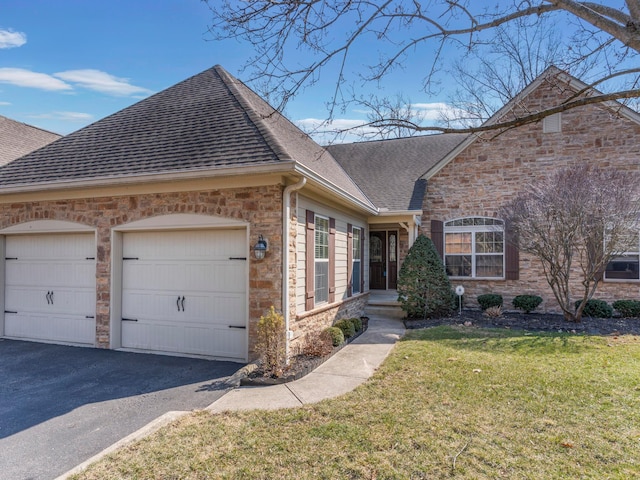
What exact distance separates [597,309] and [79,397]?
444 inches

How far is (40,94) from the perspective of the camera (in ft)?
37.4

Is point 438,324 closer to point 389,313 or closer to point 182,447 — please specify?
point 389,313

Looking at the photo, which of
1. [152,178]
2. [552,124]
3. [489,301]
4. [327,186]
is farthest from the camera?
[552,124]

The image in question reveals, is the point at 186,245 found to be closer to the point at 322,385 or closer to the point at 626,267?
the point at 322,385

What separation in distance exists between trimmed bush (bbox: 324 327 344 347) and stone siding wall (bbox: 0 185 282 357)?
165cm

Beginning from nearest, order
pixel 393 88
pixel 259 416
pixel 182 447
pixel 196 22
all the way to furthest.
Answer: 1. pixel 182 447
2. pixel 259 416
3. pixel 196 22
4. pixel 393 88

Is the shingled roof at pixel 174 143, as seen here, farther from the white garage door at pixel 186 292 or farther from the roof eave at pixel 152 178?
the white garage door at pixel 186 292

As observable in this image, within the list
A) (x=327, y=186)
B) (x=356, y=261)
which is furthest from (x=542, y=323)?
(x=327, y=186)

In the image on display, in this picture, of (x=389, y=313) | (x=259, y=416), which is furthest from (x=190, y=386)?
(x=389, y=313)

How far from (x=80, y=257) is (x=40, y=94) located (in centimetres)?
701

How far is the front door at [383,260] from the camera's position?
46.3 feet

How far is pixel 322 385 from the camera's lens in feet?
17.1

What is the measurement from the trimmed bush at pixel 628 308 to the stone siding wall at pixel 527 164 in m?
0.58

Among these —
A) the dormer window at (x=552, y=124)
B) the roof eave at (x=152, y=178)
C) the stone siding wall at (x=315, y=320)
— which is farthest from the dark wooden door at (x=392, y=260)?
the roof eave at (x=152, y=178)
